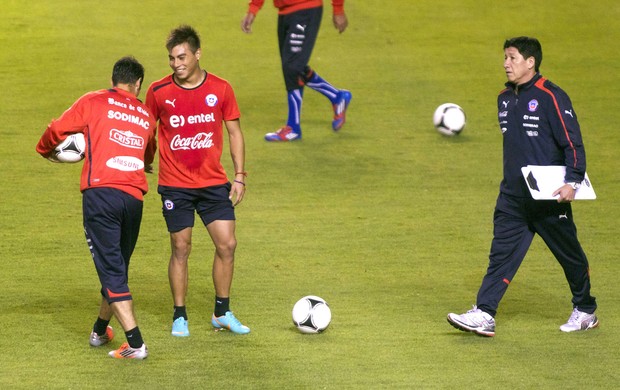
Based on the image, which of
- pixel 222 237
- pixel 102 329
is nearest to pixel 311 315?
pixel 222 237

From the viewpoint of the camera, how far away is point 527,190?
7.86 m

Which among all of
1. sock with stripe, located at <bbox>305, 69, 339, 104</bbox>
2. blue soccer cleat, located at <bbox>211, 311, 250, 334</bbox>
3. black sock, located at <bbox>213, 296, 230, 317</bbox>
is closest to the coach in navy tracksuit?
blue soccer cleat, located at <bbox>211, 311, 250, 334</bbox>

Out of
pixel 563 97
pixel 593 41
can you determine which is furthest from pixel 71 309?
pixel 593 41

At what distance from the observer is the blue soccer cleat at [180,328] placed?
782 centimetres

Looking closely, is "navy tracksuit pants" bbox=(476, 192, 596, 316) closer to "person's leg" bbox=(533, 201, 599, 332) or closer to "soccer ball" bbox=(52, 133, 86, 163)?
"person's leg" bbox=(533, 201, 599, 332)

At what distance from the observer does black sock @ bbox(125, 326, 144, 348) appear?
724cm

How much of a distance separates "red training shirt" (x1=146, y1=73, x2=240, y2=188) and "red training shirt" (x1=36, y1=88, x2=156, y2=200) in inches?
15.5

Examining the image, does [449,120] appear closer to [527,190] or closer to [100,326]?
[527,190]

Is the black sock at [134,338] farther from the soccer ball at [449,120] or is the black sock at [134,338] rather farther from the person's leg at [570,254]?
the soccer ball at [449,120]

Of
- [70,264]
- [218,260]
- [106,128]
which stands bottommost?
[70,264]

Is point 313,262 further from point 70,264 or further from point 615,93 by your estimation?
point 615,93

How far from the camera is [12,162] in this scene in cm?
1180

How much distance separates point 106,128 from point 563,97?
299cm

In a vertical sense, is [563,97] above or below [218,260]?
above
